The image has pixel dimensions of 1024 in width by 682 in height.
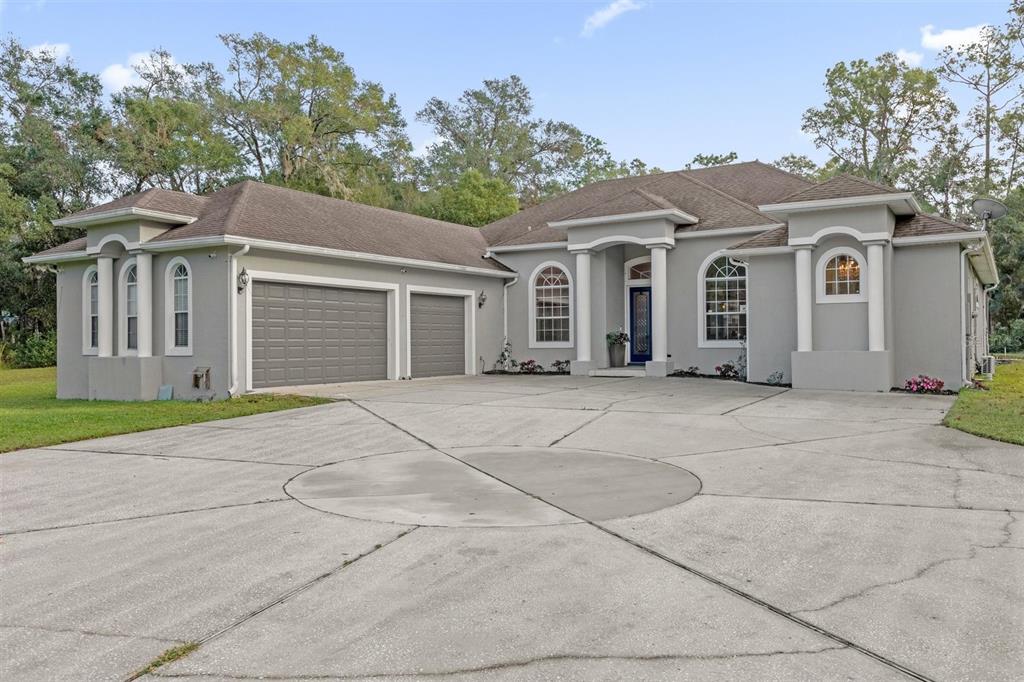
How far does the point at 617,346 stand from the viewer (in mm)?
19016

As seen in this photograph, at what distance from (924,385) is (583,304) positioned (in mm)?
7748

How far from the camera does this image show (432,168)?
4331cm

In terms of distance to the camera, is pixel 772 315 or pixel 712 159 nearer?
pixel 772 315

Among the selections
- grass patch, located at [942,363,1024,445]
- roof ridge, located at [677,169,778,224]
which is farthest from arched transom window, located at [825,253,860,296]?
grass patch, located at [942,363,1024,445]

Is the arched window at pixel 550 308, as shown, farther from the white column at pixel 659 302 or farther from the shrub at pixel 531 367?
the white column at pixel 659 302

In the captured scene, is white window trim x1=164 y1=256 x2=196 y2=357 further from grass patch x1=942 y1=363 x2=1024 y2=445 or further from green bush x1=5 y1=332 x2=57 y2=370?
green bush x1=5 y1=332 x2=57 y2=370

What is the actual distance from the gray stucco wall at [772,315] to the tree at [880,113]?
77.2 ft

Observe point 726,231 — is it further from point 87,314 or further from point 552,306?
point 87,314

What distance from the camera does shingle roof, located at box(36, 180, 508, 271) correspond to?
14.4 m

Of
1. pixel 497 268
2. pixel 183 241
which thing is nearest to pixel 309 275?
pixel 183 241

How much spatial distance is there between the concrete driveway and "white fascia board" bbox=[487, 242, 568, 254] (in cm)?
1141

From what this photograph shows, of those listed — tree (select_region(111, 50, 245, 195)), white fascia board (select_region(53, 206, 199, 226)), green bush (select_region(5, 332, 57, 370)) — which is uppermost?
tree (select_region(111, 50, 245, 195))

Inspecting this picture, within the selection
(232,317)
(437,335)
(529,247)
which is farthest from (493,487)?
(529,247)

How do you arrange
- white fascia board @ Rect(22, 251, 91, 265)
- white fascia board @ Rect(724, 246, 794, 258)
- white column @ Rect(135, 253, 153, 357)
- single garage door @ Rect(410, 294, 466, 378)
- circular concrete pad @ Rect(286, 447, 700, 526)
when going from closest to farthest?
circular concrete pad @ Rect(286, 447, 700, 526)
white column @ Rect(135, 253, 153, 357)
white fascia board @ Rect(724, 246, 794, 258)
white fascia board @ Rect(22, 251, 91, 265)
single garage door @ Rect(410, 294, 466, 378)
